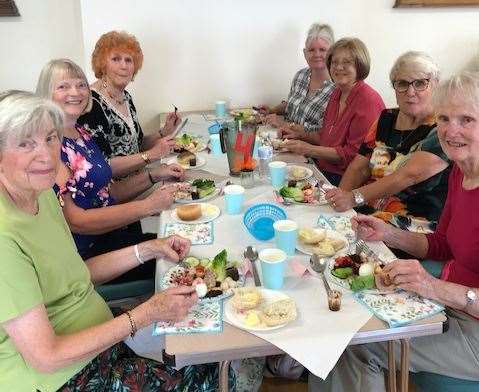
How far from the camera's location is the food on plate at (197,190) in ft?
5.47

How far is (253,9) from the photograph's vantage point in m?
2.97

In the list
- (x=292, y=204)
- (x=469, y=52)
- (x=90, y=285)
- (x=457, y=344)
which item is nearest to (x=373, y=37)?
(x=469, y=52)

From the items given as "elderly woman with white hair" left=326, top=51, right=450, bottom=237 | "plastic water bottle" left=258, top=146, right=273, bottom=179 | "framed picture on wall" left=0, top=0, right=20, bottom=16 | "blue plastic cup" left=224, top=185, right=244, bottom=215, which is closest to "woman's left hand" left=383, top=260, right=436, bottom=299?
"elderly woman with white hair" left=326, top=51, right=450, bottom=237

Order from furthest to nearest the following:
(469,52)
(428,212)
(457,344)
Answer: (469,52), (428,212), (457,344)

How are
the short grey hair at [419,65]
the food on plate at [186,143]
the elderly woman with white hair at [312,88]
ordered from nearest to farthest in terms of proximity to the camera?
the short grey hair at [419,65] → the food on plate at [186,143] → the elderly woman with white hair at [312,88]

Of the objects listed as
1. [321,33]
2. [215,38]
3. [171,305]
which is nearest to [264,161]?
[171,305]

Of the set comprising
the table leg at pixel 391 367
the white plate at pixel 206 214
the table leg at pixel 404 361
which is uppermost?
the white plate at pixel 206 214

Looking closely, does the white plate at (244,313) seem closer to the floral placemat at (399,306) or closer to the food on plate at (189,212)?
the floral placemat at (399,306)

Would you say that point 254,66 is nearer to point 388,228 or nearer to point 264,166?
point 264,166

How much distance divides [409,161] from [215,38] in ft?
5.78

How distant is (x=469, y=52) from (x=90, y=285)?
3090 mm

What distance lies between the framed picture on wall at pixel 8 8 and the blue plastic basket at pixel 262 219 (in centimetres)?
234

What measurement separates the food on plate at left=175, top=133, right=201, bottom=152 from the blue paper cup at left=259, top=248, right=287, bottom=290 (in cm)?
118

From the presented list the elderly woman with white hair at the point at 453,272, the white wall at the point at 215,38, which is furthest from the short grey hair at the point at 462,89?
the white wall at the point at 215,38
